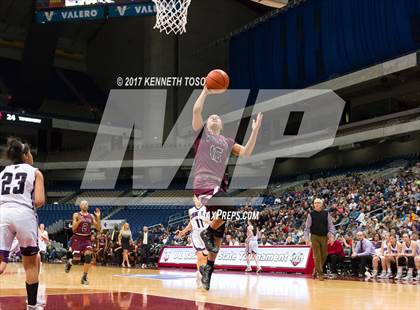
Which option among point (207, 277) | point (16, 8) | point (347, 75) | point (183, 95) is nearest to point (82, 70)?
point (16, 8)

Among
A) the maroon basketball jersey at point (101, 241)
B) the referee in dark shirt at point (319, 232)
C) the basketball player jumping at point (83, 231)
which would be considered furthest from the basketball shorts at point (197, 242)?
the maroon basketball jersey at point (101, 241)

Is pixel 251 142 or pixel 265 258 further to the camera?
pixel 265 258

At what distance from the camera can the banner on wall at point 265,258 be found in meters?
14.1

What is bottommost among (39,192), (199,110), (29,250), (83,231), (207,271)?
(207,271)

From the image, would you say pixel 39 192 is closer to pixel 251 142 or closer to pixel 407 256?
pixel 251 142

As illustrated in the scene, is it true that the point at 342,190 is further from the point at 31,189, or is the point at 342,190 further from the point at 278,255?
the point at 31,189

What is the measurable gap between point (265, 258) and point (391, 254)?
149 inches

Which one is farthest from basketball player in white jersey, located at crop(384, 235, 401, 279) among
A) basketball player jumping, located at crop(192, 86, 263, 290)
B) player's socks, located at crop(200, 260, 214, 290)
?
basketball player jumping, located at crop(192, 86, 263, 290)

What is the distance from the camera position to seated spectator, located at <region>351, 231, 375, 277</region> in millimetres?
13103

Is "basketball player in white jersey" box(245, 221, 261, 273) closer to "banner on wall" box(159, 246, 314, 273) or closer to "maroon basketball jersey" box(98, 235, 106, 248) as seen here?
"banner on wall" box(159, 246, 314, 273)

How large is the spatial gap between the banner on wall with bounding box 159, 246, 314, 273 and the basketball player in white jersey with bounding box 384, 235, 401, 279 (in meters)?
1.94

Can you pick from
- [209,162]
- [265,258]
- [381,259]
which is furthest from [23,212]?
[265,258]

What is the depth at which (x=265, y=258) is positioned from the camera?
15312 millimetres

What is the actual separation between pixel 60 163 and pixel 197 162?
99.6 ft
